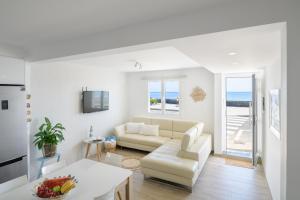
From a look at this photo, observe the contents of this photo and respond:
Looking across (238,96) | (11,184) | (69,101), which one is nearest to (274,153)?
(238,96)

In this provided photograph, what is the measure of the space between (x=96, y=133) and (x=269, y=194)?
4.24 m

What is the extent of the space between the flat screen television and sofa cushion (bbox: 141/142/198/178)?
2171 millimetres

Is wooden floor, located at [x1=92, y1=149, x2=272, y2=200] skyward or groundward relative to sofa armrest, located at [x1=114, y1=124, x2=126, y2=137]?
groundward

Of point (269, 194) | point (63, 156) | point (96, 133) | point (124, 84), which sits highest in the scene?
point (124, 84)

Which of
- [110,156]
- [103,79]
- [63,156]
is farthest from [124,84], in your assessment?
[110,156]

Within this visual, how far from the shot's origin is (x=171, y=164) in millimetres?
3062

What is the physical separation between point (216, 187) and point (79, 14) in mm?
3403

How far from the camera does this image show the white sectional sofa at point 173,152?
298cm

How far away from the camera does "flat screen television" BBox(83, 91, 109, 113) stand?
441 cm

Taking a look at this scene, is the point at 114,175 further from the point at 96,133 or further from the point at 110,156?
the point at 96,133

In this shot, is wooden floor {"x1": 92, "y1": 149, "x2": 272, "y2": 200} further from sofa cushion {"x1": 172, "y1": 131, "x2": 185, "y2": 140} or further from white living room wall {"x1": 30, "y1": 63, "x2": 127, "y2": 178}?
white living room wall {"x1": 30, "y1": 63, "x2": 127, "y2": 178}

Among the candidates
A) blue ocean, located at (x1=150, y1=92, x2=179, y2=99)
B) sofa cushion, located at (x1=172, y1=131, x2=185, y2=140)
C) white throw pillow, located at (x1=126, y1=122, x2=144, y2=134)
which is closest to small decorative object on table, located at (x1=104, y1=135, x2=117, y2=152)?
white throw pillow, located at (x1=126, y1=122, x2=144, y2=134)

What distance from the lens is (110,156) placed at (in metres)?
2.68

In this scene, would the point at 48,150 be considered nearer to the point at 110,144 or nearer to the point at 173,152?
the point at 110,144
